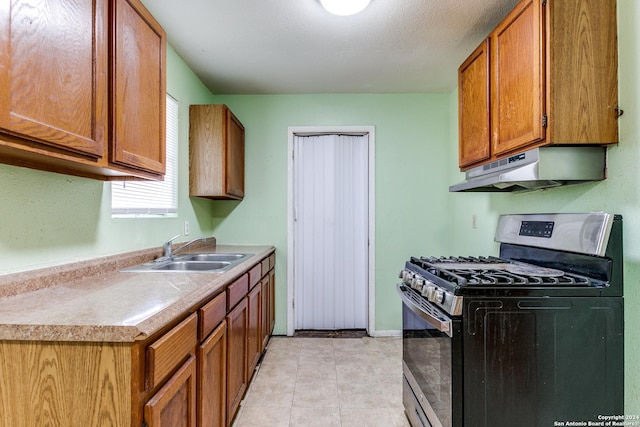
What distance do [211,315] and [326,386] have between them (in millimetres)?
1299

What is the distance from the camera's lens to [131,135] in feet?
4.60

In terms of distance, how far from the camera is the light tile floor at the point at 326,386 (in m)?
1.99

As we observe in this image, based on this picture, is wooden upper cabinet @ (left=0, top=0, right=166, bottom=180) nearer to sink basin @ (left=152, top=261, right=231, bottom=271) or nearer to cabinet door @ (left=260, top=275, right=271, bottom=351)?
sink basin @ (left=152, top=261, right=231, bottom=271)

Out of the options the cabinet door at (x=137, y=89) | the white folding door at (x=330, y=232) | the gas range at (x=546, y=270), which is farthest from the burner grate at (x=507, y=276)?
the white folding door at (x=330, y=232)

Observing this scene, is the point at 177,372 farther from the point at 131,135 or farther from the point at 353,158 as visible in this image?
the point at 353,158

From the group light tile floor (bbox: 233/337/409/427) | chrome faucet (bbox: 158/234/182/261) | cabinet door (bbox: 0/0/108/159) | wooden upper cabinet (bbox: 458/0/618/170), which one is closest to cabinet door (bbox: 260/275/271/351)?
light tile floor (bbox: 233/337/409/427)

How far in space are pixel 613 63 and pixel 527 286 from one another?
3.40 ft

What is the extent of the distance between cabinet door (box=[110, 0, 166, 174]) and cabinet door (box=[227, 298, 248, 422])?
Answer: 0.88 meters

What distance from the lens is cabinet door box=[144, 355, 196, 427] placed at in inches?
37.4

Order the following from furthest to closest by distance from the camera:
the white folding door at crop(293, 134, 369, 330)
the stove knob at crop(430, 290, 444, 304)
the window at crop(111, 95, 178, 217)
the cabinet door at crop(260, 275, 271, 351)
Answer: the white folding door at crop(293, 134, 369, 330), the cabinet door at crop(260, 275, 271, 351), the window at crop(111, 95, 178, 217), the stove knob at crop(430, 290, 444, 304)

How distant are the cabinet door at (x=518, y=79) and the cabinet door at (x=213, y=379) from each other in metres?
1.70

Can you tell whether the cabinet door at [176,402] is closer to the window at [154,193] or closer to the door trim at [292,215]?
the window at [154,193]

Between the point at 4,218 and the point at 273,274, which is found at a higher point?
the point at 4,218

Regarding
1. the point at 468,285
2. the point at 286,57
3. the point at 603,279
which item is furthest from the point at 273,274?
the point at 603,279
